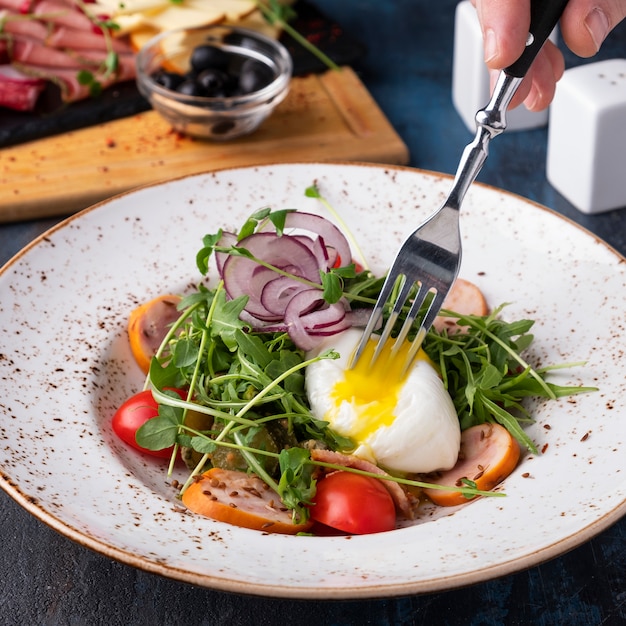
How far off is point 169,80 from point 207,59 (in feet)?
0.84

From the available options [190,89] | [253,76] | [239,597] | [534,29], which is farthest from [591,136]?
[239,597]

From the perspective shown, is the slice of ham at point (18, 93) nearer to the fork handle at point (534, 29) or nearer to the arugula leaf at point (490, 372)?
the arugula leaf at point (490, 372)

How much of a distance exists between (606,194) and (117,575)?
110 inches

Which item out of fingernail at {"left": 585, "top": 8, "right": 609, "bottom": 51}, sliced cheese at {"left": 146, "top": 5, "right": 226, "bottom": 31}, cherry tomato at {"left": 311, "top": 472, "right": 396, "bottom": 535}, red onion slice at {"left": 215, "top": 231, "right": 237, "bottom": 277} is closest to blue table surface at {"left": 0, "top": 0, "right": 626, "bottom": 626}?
cherry tomato at {"left": 311, "top": 472, "right": 396, "bottom": 535}

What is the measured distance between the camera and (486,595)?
2314 millimetres

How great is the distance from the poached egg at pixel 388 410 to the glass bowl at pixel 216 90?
2.01m

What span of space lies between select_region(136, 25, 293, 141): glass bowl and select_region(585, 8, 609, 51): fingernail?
6.77 feet

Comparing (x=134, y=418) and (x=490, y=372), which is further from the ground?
(x=490, y=372)

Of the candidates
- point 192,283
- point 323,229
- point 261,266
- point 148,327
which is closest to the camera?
point 261,266

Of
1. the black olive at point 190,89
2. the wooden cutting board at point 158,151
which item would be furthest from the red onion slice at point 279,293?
the black olive at point 190,89

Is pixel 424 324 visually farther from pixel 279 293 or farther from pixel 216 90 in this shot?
pixel 216 90

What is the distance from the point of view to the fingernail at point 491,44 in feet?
7.54

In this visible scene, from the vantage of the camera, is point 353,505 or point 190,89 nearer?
point 353,505

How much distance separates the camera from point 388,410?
8.20ft
